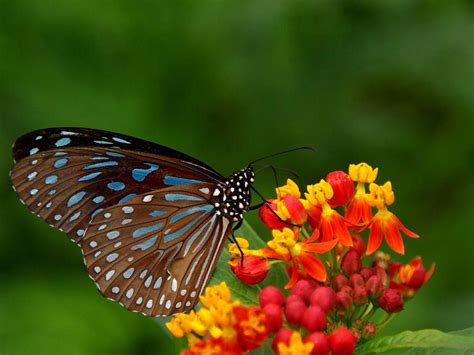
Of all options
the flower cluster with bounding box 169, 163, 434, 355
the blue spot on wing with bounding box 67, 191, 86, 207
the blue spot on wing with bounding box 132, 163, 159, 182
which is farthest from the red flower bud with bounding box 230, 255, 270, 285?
the blue spot on wing with bounding box 67, 191, 86, 207

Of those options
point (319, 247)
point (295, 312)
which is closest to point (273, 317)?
point (295, 312)

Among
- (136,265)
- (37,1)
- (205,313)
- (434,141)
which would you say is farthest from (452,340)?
(37,1)

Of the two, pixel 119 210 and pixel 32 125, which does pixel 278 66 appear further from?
pixel 119 210

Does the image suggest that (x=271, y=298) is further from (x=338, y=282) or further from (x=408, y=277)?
(x=408, y=277)

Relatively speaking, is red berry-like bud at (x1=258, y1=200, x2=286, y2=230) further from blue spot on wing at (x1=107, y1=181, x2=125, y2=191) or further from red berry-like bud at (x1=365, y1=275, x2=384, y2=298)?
blue spot on wing at (x1=107, y1=181, x2=125, y2=191)

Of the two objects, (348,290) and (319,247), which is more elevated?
(319,247)

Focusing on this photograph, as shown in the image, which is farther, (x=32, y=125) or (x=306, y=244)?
(x=32, y=125)
